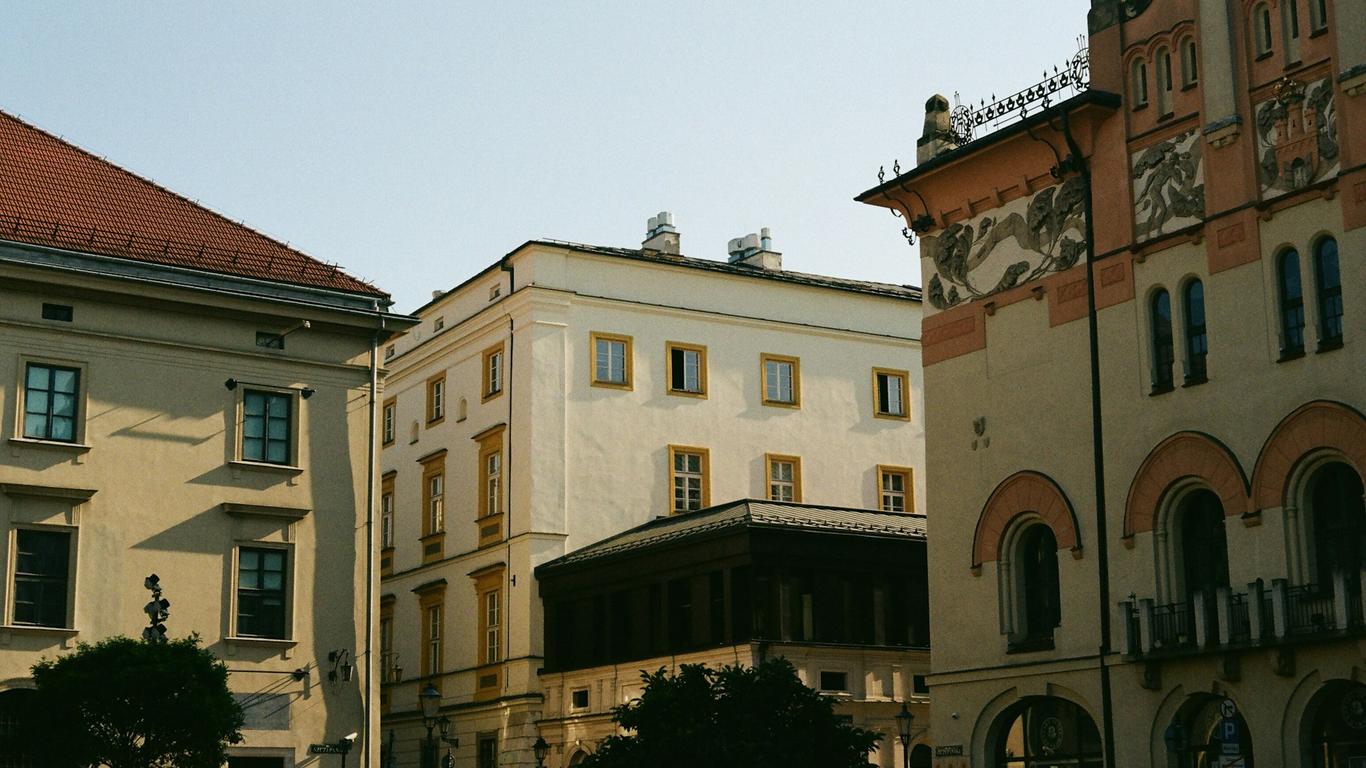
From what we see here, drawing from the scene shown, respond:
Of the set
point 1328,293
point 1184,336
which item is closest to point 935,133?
point 1184,336

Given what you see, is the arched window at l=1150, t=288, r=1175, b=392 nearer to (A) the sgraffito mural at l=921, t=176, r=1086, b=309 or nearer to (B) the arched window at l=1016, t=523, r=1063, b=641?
(A) the sgraffito mural at l=921, t=176, r=1086, b=309

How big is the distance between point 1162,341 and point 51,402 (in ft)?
68.8

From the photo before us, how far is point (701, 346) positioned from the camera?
51344 millimetres

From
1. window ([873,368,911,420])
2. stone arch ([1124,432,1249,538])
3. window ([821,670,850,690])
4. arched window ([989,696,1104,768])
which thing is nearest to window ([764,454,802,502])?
window ([873,368,911,420])

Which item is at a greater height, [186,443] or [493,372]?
[493,372]

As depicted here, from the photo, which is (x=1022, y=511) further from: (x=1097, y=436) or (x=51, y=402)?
(x=51, y=402)

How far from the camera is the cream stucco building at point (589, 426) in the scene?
4884 cm

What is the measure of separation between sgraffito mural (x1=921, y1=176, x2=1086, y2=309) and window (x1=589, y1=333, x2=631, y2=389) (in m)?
16.4

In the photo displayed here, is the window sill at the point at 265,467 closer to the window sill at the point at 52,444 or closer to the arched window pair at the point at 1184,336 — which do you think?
the window sill at the point at 52,444

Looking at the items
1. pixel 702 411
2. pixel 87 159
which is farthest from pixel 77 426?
pixel 702 411

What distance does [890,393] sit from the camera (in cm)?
5444

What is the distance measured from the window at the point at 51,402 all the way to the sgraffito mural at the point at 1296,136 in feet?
73.8

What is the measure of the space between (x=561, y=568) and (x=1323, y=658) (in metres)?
24.4

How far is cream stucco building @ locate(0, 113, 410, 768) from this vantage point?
34094 mm
